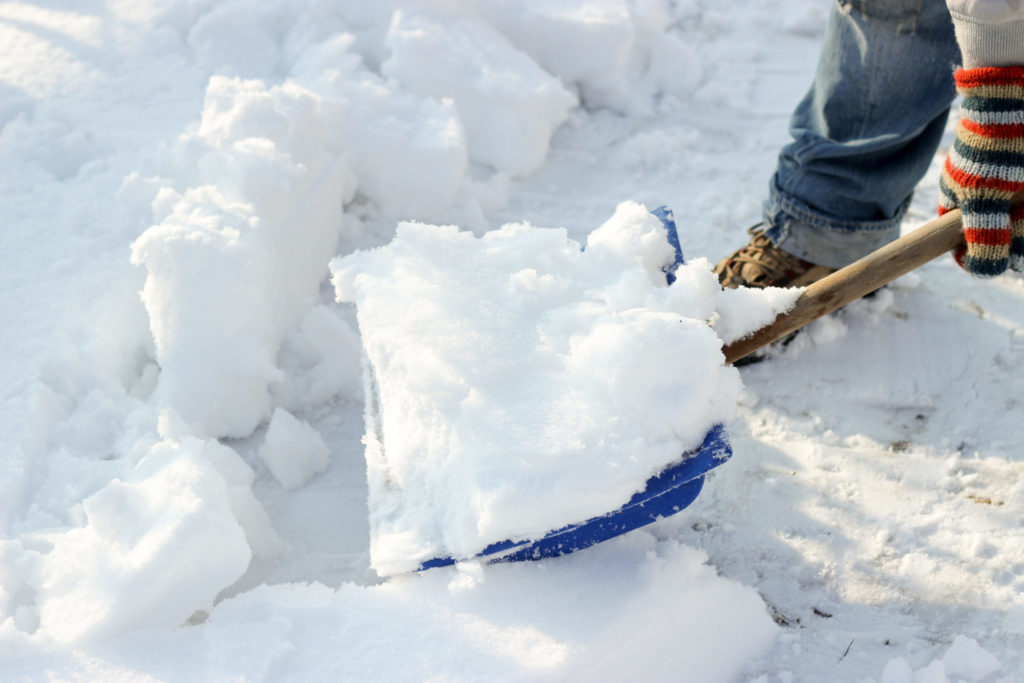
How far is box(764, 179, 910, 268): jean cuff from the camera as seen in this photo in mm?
2033

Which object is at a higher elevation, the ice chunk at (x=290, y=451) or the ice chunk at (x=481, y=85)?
the ice chunk at (x=481, y=85)

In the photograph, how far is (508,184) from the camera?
2.48 meters

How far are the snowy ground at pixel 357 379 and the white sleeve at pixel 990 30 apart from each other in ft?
2.34

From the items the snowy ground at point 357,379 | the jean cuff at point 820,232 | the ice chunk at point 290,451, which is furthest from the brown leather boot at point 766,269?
the ice chunk at point 290,451

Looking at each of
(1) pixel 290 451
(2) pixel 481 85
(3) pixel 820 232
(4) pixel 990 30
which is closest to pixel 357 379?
(1) pixel 290 451

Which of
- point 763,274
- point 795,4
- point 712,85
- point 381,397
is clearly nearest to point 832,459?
point 763,274

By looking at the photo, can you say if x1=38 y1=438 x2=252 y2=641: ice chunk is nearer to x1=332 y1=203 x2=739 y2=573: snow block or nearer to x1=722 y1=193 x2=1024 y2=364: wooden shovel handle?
x1=332 y1=203 x2=739 y2=573: snow block

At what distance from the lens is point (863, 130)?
1987mm

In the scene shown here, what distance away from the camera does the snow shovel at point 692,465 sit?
1.31 metres

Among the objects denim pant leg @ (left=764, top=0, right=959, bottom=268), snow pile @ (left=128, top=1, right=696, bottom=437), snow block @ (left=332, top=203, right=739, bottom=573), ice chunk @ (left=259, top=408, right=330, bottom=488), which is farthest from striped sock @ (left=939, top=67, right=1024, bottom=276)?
ice chunk @ (left=259, top=408, right=330, bottom=488)

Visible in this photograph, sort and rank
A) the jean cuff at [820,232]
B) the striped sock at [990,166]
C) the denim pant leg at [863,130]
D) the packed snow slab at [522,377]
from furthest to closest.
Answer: the jean cuff at [820,232] → the denim pant leg at [863,130] → the striped sock at [990,166] → the packed snow slab at [522,377]

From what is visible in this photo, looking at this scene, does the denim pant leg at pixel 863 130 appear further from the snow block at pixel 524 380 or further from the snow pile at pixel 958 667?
the snow pile at pixel 958 667

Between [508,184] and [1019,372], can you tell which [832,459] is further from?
[508,184]

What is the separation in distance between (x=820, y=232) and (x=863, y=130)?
0.26 meters
